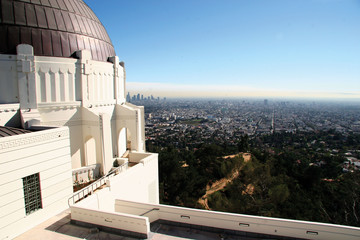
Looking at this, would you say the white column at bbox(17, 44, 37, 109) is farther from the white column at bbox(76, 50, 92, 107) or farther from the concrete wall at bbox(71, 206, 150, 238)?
the concrete wall at bbox(71, 206, 150, 238)

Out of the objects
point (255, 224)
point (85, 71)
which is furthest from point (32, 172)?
point (255, 224)

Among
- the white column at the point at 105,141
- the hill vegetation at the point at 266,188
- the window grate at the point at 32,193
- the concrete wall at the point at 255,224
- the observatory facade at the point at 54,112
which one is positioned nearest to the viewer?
the concrete wall at the point at 255,224

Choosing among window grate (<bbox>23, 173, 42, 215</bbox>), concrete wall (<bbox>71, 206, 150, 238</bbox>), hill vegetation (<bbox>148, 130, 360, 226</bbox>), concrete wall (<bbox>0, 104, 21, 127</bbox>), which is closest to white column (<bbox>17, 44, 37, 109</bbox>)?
concrete wall (<bbox>0, 104, 21, 127</bbox>)

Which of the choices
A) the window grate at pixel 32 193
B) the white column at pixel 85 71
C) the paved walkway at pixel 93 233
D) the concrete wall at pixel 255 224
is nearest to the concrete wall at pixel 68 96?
the white column at pixel 85 71

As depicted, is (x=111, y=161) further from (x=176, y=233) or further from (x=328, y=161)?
(x=328, y=161)

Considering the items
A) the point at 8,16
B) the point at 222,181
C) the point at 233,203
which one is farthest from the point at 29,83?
the point at 222,181

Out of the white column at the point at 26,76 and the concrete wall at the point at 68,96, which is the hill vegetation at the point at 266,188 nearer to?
the concrete wall at the point at 68,96
